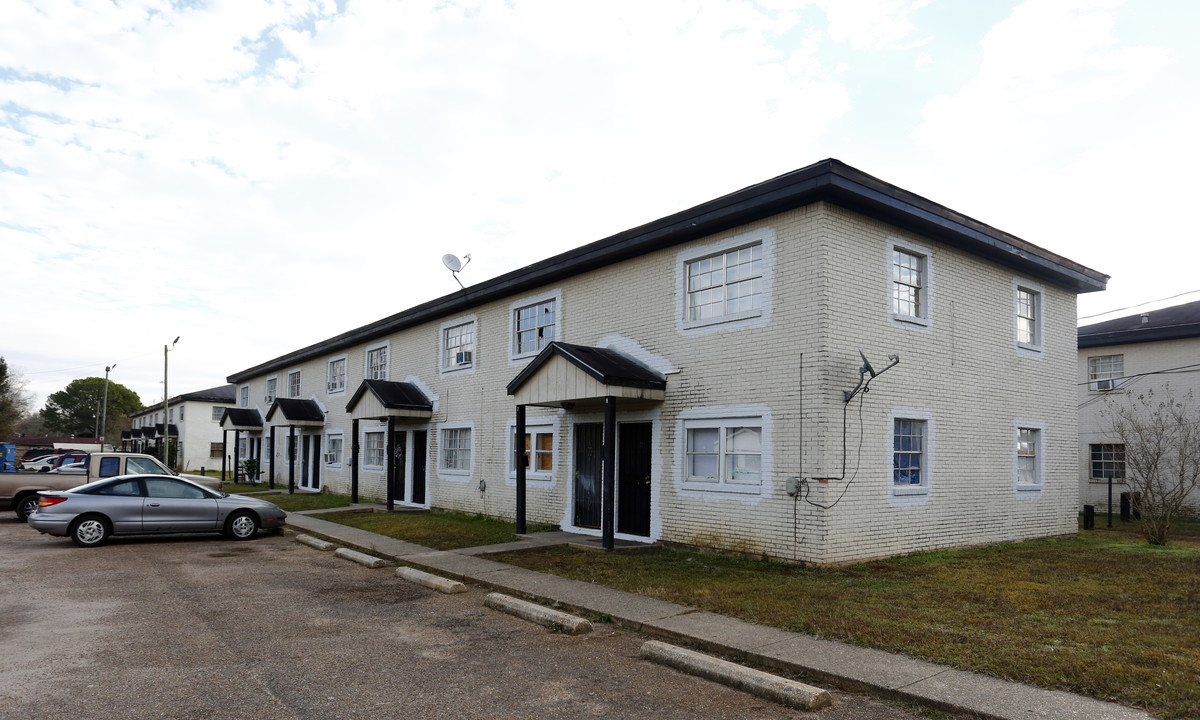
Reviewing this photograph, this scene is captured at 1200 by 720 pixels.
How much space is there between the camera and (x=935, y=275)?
13023 mm

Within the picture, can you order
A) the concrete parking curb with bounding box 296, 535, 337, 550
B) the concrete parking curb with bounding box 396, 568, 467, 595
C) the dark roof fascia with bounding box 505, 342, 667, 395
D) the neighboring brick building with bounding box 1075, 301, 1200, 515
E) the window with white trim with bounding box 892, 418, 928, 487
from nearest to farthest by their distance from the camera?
the concrete parking curb with bounding box 396, 568, 467, 595 → the window with white trim with bounding box 892, 418, 928, 487 → the dark roof fascia with bounding box 505, 342, 667, 395 → the concrete parking curb with bounding box 296, 535, 337, 550 → the neighboring brick building with bounding box 1075, 301, 1200, 515

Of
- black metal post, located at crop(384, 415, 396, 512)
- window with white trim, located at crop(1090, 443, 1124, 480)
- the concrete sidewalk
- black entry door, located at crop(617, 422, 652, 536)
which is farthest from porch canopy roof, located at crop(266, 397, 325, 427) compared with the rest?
window with white trim, located at crop(1090, 443, 1124, 480)

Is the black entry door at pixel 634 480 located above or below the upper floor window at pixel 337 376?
below

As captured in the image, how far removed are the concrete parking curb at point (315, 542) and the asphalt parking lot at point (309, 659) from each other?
11.7ft

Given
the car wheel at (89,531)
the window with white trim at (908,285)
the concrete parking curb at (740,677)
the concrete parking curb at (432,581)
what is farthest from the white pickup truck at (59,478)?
the window with white trim at (908,285)

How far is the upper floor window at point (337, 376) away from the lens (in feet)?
91.9

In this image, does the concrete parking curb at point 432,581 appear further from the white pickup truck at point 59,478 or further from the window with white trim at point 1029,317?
the window with white trim at point 1029,317

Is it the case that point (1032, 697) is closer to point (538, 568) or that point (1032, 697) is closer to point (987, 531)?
point (538, 568)

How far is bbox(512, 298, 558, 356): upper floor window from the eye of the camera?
17016 mm

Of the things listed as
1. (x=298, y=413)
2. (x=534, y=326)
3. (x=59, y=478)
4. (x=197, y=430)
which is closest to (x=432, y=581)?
(x=534, y=326)

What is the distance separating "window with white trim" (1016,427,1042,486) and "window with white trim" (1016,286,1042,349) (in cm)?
175

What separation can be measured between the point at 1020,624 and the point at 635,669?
3932 millimetres

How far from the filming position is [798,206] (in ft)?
38.0

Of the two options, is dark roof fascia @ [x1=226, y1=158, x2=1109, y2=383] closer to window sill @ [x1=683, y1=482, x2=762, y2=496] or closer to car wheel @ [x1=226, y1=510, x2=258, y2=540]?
window sill @ [x1=683, y1=482, x2=762, y2=496]
